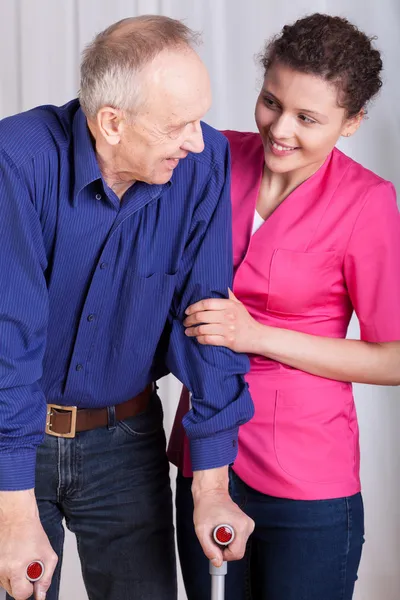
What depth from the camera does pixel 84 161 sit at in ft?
5.40

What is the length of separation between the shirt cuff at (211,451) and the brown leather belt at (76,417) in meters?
0.16

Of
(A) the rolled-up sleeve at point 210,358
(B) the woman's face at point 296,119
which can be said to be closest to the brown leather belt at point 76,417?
(A) the rolled-up sleeve at point 210,358

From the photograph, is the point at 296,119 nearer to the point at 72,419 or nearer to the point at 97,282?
the point at 97,282

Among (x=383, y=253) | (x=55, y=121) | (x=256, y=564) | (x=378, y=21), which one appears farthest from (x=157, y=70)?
(x=378, y=21)

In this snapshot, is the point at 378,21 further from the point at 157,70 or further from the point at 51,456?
the point at 51,456

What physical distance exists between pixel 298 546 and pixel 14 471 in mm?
567

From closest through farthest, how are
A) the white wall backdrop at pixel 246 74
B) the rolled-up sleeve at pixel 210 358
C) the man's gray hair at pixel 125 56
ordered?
the man's gray hair at pixel 125 56
the rolled-up sleeve at pixel 210 358
the white wall backdrop at pixel 246 74

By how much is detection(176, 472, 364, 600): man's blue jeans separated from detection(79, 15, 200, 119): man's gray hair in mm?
761

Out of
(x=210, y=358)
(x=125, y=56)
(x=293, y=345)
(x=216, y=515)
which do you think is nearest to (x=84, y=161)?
(x=125, y=56)

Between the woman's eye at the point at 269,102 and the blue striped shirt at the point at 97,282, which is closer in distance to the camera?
the blue striped shirt at the point at 97,282

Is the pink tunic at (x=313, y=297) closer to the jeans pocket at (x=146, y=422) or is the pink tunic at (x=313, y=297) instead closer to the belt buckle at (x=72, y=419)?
the jeans pocket at (x=146, y=422)

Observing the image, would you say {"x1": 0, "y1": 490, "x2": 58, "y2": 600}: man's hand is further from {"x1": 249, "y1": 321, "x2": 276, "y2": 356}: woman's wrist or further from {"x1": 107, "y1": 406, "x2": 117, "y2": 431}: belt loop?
{"x1": 249, "y1": 321, "x2": 276, "y2": 356}: woman's wrist

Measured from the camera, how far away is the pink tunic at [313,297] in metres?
1.85

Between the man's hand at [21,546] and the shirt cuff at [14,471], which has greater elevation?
the shirt cuff at [14,471]
